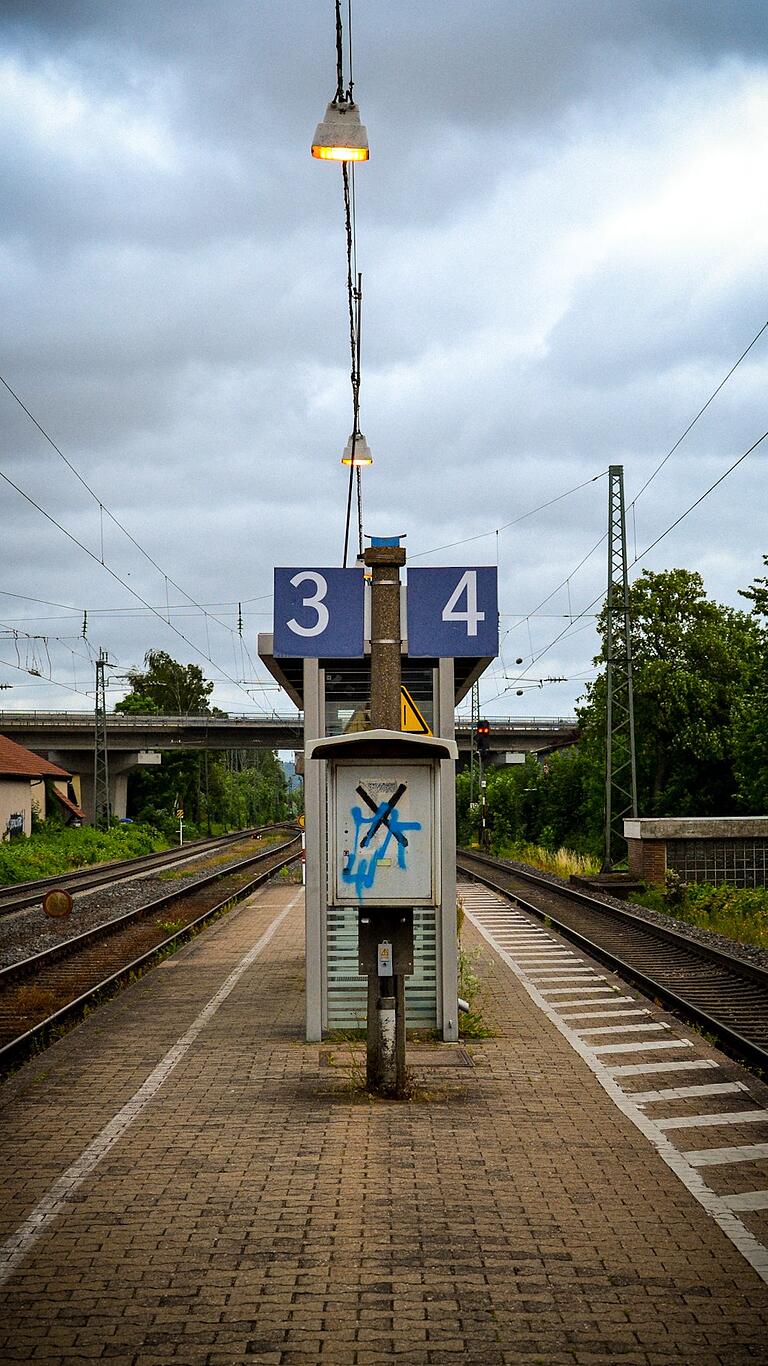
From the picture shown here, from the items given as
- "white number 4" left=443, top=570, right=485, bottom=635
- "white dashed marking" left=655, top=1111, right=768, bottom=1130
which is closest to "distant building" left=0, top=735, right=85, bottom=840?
"white number 4" left=443, top=570, right=485, bottom=635

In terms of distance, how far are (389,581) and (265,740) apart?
205 feet

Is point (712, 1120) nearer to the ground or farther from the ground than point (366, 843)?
nearer to the ground

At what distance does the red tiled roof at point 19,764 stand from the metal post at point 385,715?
1627 inches

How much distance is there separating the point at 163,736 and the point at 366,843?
62340 mm

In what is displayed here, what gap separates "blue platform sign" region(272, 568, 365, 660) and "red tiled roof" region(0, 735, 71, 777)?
39590mm

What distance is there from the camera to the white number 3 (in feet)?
34.5

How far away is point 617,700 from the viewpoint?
37.0 m

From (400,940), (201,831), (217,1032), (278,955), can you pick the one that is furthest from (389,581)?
(201,831)

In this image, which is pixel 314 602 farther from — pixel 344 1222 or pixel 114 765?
pixel 114 765

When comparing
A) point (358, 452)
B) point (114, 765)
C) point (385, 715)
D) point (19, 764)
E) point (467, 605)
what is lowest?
point (385, 715)

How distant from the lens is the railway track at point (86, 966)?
39.8 ft

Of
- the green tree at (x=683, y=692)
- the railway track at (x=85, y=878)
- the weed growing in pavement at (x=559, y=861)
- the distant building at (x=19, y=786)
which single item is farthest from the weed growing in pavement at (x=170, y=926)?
the distant building at (x=19, y=786)

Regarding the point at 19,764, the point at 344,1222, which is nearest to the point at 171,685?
the point at 19,764

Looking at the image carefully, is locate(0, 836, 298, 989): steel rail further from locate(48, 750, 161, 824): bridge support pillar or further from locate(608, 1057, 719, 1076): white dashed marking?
locate(48, 750, 161, 824): bridge support pillar
